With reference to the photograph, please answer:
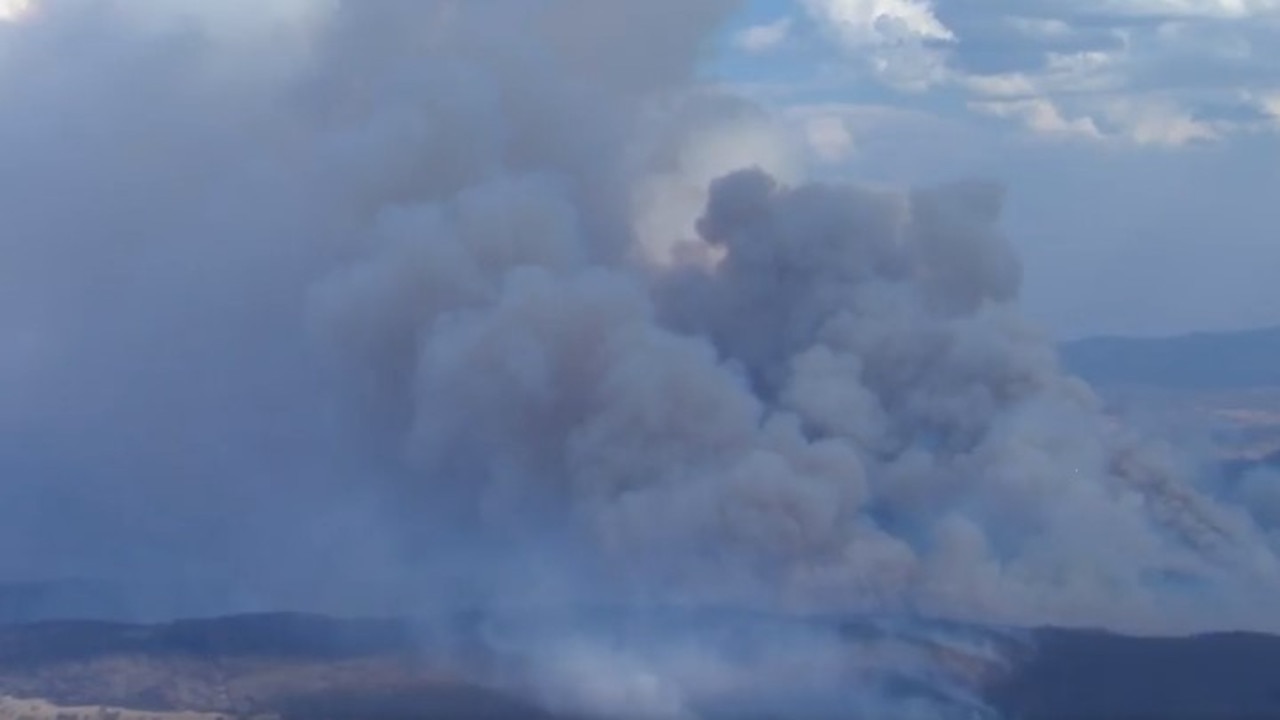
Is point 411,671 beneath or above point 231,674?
above

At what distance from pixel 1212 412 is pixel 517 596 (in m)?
54.4

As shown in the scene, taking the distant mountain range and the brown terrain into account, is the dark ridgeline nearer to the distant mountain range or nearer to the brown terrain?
the brown terrain

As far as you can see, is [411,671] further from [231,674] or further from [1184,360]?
[1184,360]

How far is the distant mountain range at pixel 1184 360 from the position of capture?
397ft

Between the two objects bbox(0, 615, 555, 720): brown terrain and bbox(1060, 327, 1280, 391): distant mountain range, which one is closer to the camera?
bbox(0, 615, 555, 720): brown terrain

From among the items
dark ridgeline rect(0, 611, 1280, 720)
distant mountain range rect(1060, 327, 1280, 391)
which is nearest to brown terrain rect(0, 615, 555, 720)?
dark ridgeline rect(0, 611, 1280, 720)

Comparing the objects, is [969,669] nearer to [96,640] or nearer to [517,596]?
[517,596]

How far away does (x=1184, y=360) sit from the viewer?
131 meters

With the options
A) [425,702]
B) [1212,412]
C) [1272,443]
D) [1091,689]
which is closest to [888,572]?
[1091,689]

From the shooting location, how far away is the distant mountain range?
121m

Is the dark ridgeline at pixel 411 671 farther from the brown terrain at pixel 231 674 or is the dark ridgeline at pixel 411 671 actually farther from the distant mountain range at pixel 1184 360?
the distant mountain range at pixel 1184 360

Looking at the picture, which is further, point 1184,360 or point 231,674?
point 1184,360

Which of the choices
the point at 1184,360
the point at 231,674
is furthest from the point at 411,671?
the point at 1184,360

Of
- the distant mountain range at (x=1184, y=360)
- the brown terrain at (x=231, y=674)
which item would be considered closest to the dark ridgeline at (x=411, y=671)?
the brown terrain at (x=231, y=674)
